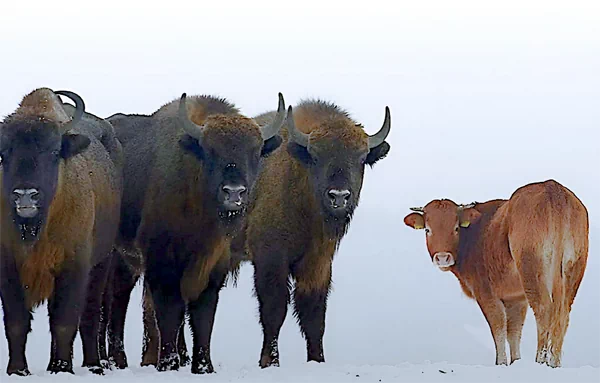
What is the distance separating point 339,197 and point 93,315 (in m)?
2.89

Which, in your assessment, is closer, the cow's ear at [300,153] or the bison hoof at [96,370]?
the bison hoof at [96,370]

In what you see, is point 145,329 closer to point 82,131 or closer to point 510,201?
point 82,131

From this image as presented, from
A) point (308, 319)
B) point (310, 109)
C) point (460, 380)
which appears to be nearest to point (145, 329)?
point (308, 319)

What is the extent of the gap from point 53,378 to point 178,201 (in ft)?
8.77

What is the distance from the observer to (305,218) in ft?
35.1

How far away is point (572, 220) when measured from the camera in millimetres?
11711

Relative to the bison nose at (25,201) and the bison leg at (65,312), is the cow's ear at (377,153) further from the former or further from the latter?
the bison nose at (25,201)

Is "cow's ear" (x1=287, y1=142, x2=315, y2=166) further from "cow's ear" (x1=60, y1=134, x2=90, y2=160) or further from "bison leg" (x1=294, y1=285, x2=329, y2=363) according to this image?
"cow's ear" (x1=60, y1=134, x2=90, y2=160)

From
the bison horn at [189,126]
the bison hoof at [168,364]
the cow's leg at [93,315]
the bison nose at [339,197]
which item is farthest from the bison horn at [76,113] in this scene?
the bison nose at [339,197]

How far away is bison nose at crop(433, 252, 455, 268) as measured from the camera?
45.3 feet

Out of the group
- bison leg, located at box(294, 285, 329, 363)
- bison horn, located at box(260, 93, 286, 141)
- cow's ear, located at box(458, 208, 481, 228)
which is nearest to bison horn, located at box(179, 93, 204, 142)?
bison horn, located at box(260, 93, 286, 141)

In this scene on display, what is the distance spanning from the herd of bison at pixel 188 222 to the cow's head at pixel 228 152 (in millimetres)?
16

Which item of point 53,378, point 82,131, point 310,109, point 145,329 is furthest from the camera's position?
point 145,329

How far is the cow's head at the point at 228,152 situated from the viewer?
9.35 m
